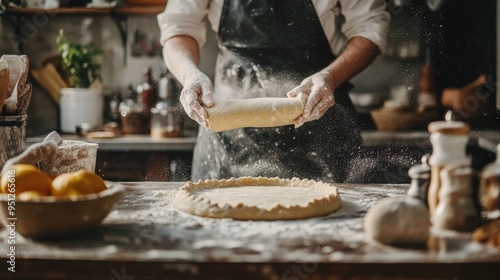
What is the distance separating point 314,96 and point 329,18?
728 mm

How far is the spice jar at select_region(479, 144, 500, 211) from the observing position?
1.21 m

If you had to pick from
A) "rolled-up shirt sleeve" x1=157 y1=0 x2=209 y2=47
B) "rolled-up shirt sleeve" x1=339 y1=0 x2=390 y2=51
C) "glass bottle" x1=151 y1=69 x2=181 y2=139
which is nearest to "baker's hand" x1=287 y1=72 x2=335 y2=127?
"rolled-up shirt sleeve" x1=339 y1=0 x2=390 y2=51

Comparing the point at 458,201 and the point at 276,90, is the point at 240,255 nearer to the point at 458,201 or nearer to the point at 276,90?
the point at 458,201

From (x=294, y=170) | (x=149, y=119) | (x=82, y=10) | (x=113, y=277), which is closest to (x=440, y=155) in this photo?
(x=113, y=277)

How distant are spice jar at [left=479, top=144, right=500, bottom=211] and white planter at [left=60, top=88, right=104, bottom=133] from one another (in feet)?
8.51

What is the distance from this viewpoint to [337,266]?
3.31 feet

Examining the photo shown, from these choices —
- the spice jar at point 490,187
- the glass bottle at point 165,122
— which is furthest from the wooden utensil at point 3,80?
the glass bottle at point 165,122

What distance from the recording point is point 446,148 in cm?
123

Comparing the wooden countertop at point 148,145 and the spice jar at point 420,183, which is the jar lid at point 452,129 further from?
the wooden countertop at point 148,145

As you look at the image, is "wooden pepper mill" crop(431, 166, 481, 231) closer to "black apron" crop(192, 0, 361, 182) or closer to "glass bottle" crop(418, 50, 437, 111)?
"black apron" crop(192, 0, 361, 182)

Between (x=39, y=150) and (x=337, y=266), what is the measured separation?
0.71 metres

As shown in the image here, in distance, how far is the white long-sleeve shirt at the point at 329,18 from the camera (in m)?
2.44

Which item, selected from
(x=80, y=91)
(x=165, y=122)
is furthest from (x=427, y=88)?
(x=80, y=91)

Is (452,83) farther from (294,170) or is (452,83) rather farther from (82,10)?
(82,10)
